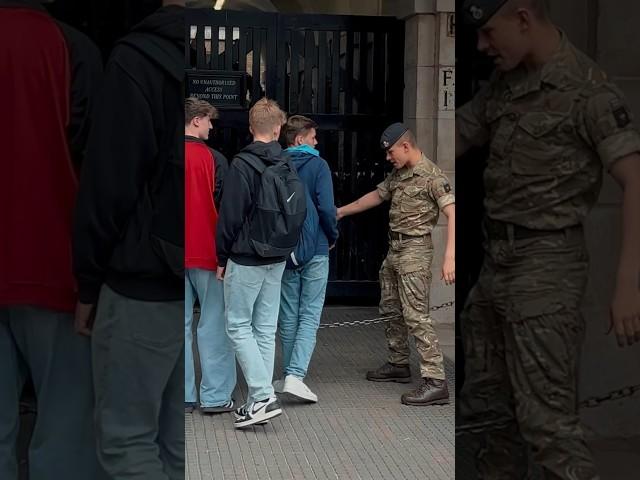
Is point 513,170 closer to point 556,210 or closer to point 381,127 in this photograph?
point 556,210

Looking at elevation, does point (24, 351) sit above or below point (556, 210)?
below

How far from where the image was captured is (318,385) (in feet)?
26.3

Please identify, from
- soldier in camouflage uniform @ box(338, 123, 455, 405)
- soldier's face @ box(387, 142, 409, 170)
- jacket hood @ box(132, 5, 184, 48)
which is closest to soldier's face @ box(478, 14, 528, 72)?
jacket hood @ box(132, 5, 184, 48)

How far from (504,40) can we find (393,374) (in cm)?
548

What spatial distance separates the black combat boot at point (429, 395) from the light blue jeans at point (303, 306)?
70 centimetres

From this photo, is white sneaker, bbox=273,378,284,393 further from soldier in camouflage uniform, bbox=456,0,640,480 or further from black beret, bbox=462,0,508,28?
black beret, bbox=462,0,508,28

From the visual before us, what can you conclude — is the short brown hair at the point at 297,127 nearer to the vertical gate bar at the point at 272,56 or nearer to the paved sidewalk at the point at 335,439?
the paved sidewalk at the point at 335,439

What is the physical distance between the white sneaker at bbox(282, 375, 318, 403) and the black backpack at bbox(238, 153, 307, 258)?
113cm

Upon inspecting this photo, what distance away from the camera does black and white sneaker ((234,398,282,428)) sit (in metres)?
6.64

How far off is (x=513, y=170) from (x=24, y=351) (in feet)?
4.11

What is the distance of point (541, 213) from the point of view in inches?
109

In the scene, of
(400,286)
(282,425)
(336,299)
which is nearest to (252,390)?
(282,425)

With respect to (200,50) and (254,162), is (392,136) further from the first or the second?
(200,50)

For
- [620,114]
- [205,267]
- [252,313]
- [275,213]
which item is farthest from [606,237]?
[205,267]
